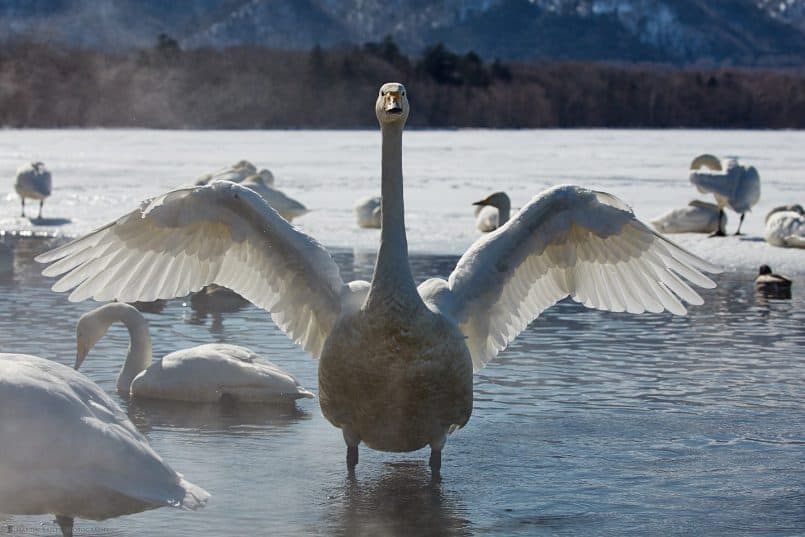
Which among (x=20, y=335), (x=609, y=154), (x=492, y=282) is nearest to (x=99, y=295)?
(x=492, y=282)

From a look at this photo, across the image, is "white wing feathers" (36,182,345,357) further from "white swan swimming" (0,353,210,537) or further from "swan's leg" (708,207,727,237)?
"swan's leg" (708,207,727,237)

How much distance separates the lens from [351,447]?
20.6ft

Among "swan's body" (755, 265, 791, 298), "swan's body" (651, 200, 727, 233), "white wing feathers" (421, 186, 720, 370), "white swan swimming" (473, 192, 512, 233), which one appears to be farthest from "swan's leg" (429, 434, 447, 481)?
"swan's body" (651, 200, 727, 233)

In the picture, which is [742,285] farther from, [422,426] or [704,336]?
[422,426]

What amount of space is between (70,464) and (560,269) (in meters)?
3.12

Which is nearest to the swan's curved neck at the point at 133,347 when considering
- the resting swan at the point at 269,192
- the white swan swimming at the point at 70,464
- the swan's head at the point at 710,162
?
the white swan swimming at the point at 70,464

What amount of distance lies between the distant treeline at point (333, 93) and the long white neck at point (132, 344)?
36133mm

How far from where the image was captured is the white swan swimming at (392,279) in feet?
18.8

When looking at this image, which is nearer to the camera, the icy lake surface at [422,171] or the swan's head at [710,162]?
the icy lake surface at [422,171]

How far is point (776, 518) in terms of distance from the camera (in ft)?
18.1

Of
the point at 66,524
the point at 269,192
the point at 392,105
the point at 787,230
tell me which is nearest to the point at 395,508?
the point at 66,524

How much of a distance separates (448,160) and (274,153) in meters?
4.61

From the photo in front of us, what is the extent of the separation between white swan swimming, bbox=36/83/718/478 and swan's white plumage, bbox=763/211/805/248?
743cm

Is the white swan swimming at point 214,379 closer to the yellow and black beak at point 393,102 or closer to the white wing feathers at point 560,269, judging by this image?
the white wing feathers at point 560,269
